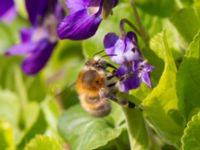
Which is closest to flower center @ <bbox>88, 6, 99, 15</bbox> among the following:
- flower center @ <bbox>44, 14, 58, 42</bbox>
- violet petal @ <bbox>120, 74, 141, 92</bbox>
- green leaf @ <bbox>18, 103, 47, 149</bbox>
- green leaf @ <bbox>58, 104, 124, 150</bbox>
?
violet petal @ <bbox>120, 74, 141, 92</bbox>

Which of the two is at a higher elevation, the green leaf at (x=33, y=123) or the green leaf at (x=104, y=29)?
the green leaf at (x=104, y=29)

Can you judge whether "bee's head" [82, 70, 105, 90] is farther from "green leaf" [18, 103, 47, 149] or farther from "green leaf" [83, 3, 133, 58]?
"green leaf" [18, 103, 47, 149]

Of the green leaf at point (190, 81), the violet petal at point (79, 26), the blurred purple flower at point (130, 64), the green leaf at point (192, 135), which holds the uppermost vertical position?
the violet petal at point (79, 26)

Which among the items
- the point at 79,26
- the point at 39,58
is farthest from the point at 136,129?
the point at 39,58

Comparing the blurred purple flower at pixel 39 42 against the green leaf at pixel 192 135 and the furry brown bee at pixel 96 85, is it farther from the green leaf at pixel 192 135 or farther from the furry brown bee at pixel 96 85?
the green leaf at pixel 192 135

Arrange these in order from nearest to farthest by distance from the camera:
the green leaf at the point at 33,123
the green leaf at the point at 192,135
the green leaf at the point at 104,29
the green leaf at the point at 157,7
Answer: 1. the green leaf at the point at 192,135
2. the green leaf at the point at 104,29
3. the green leaf at the point at 157,7
4. the green leaf at the point at 33,123

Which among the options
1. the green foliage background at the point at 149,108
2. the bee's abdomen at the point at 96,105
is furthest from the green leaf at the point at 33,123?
the bee's abdomen at the point at 96,105

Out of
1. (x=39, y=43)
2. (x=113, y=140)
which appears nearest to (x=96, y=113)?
(x=113, y=140)
